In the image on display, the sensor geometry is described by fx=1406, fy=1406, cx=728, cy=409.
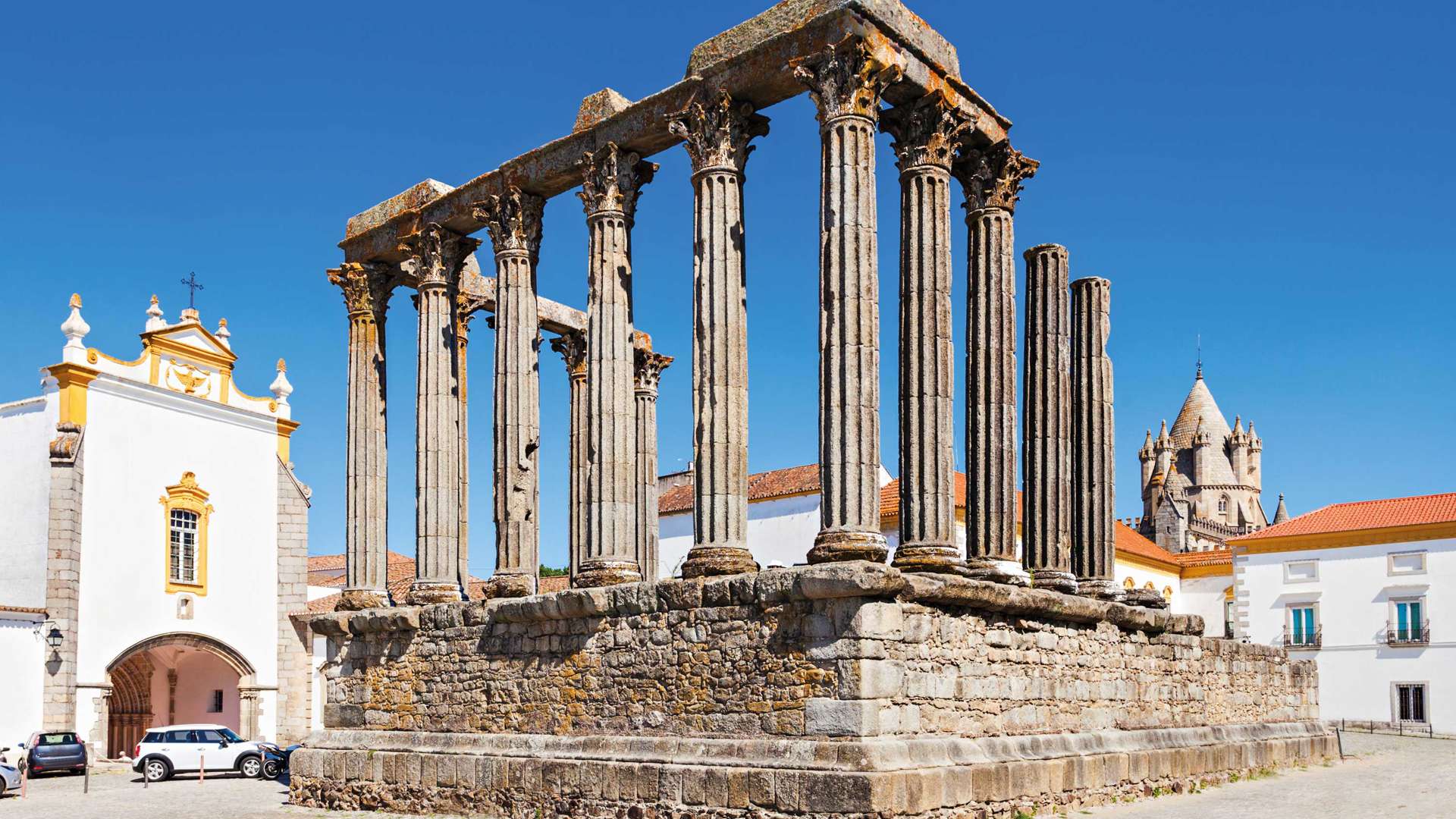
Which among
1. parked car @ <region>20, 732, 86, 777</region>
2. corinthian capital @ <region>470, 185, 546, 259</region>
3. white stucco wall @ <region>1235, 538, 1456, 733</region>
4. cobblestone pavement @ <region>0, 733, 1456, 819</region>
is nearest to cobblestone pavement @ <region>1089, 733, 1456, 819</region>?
cobblestone pavement @ <region>0, 733, 1456, 819</region>

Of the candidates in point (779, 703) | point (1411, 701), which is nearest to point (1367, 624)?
point (1411, 701)

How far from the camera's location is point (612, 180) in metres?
16.4

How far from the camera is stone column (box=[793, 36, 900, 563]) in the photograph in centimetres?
1317

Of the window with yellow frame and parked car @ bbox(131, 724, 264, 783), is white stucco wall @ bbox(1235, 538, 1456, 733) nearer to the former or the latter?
parked car @ bbox(131, 724, 264, 783)

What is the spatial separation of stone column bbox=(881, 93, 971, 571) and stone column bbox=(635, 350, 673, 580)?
3801mm

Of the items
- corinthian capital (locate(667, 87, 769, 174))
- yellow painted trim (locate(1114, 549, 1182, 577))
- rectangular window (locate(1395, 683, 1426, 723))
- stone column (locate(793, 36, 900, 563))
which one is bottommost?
rectangular window (locate(1395, 683, 1426, 723))

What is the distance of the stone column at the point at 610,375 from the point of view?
51.6ft

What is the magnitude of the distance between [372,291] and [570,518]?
4553mm

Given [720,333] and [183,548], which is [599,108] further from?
[183,548]

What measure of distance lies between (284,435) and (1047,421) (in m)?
22.9

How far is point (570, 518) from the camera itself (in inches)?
752

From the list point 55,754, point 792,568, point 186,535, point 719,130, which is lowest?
point 55,754

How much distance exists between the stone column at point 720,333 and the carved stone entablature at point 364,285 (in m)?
6.94

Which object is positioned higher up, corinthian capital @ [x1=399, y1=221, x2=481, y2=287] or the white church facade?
corinthian capital @ [x1=399, y1=221, x2=481, y2=287]
